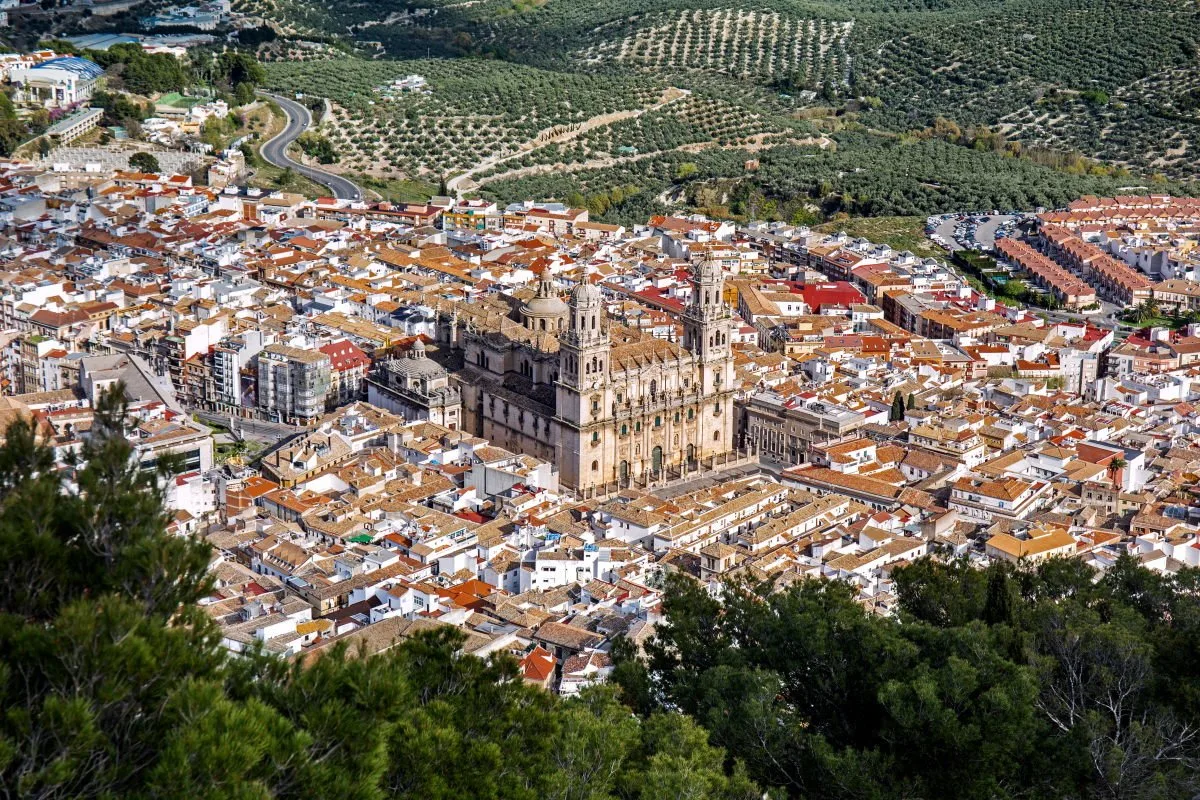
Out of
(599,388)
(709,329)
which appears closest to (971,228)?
(709,329)

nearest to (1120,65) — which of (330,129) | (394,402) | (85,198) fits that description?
(330,129)

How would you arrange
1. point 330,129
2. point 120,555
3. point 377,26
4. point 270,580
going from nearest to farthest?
point 120,555 → point 270,580 → point 330,129 → point 377,26

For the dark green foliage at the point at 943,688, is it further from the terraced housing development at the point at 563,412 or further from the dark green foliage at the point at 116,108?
the dark green foliage at the point at 116,108

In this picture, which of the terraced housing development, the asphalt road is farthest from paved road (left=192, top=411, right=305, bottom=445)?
the asphalt road

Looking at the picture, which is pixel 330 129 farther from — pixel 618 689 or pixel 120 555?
pixel 120 555

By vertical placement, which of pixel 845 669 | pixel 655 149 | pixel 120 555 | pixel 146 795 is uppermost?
pixel 120 555

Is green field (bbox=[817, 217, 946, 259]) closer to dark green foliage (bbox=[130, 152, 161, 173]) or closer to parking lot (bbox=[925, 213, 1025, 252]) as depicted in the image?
parking lot (bbox=[925, 213, 1025, 252])

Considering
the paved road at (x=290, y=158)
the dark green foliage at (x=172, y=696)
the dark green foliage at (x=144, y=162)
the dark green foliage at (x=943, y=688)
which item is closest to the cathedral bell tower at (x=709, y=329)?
the dark green foliage at (x=943, y=688)

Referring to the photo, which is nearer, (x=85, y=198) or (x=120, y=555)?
(x=120, y=555)
